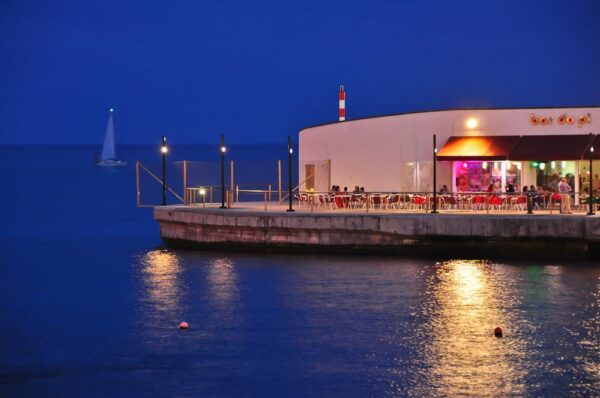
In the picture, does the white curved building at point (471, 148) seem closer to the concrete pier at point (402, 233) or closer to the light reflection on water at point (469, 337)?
the concrete pier at point (402, 233)

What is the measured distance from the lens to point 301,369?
21.1m

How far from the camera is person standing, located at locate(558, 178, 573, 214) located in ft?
115

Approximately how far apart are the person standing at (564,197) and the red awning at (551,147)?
265 cm

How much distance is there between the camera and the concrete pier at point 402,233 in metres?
34.1

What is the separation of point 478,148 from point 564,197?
514cm

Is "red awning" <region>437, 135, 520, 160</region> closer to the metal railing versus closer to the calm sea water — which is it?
the metal railing

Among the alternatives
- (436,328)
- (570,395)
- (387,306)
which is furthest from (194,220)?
(570,395)

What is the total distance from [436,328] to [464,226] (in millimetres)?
10557

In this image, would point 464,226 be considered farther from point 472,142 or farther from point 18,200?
point 18,200

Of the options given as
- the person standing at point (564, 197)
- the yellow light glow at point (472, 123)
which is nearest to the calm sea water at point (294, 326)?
the person standing at point (564, 197)

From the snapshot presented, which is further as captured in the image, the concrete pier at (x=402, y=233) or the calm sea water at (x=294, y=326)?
the concrete pier at (x=402, y=233)

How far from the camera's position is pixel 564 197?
35.7 meters

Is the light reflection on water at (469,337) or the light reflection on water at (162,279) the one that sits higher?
the light reflection on water at (162,279)

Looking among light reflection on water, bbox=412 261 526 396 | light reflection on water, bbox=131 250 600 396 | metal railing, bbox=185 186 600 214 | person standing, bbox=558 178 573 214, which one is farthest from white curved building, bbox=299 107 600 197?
light reflection on water, bbox=412 261 526 396
